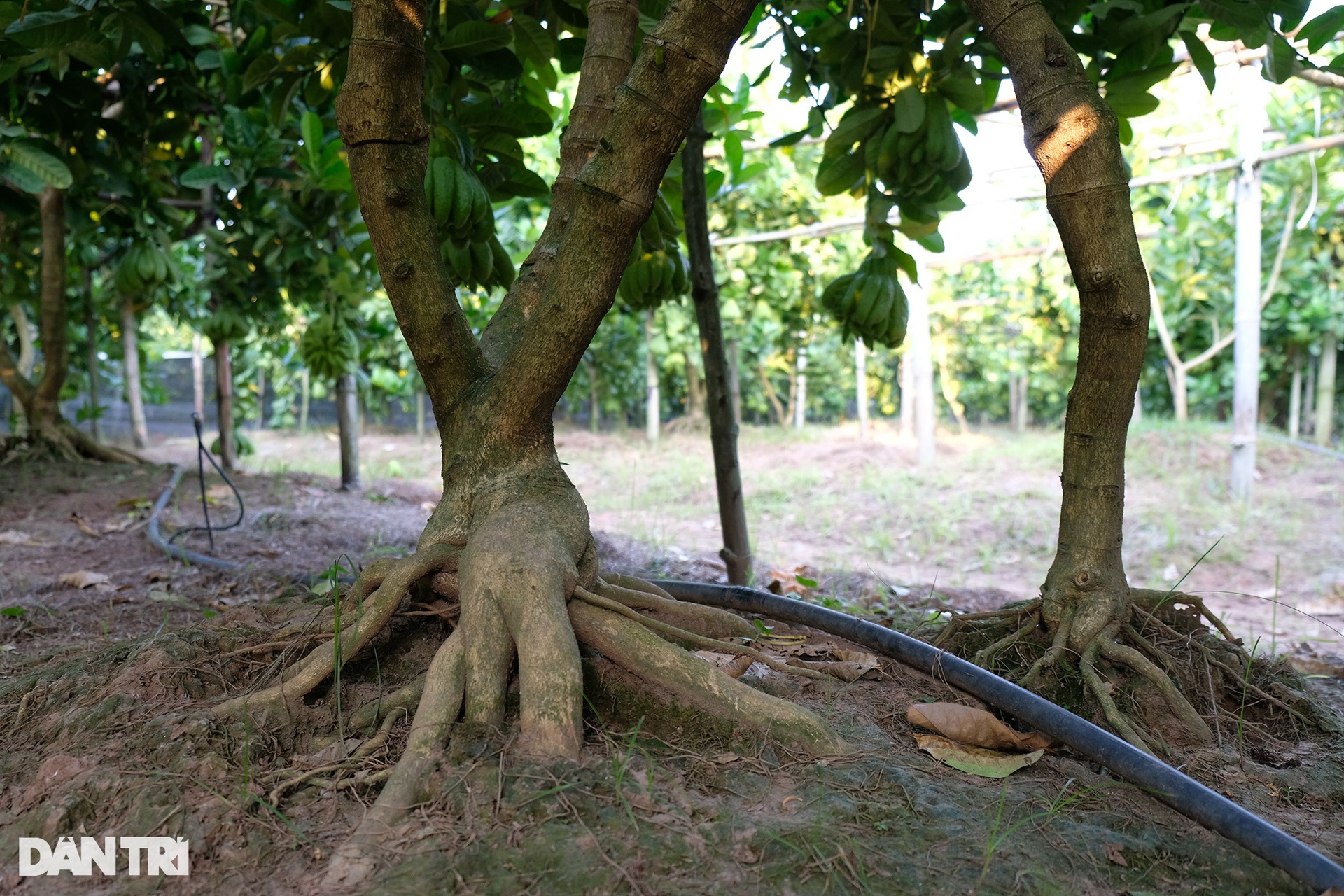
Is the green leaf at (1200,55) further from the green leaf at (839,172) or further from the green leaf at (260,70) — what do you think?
the green leaf at (260,70)

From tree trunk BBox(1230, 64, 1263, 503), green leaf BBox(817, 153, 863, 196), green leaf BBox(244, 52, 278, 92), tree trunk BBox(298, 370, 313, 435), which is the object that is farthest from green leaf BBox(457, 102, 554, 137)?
tree trunk BBox(298, 370, 313, 435)

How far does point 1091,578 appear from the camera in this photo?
1995 mm

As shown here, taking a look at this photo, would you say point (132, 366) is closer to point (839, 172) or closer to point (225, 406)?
point (225, 406)

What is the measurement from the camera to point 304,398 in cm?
1686

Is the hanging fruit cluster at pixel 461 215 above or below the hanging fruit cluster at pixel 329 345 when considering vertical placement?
above

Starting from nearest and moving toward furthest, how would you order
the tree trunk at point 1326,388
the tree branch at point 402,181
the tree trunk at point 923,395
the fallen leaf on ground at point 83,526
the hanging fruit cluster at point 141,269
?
the tree branch at point 402,181, the fallen leaf on ground at point 83,526, the hanging fruit cluster at point 141,269, the tree trunk at point 923,395, the tree trunk at point 1326,388

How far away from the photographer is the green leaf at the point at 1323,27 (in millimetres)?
2373

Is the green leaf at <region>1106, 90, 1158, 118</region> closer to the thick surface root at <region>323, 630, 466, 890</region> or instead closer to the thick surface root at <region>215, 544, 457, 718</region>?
the thick surface root at <region>215, 544, 457, 718</region>

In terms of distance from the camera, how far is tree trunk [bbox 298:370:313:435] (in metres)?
15.2

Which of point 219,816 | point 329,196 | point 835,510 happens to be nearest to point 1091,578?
point 219,816

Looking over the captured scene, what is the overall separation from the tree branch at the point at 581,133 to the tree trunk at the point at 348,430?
4.90 metres

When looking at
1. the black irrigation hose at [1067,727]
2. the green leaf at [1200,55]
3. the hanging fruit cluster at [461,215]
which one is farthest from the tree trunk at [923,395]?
the black irrigation hose at [1067,727]

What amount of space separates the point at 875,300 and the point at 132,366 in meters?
7.14

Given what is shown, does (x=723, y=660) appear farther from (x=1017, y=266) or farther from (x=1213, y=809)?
(x=1017, y=266)
